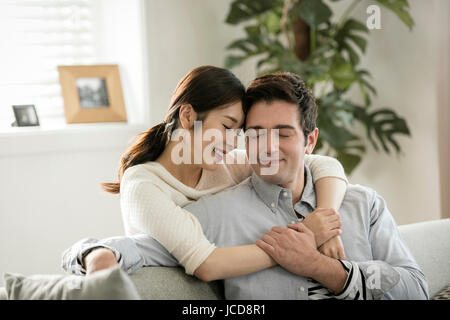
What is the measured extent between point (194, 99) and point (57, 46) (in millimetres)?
1547

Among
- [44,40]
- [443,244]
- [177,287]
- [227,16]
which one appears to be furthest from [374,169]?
[177,287]

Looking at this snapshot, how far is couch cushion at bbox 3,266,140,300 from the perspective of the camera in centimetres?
106

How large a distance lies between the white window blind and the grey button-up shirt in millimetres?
1550

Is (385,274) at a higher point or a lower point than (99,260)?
lower

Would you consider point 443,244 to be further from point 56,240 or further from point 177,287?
point 56,240

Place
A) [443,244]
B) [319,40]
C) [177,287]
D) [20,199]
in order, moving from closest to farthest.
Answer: [177,287]
[443,244]
[20,199]
[319,40]

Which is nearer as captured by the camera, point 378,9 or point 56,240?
point 56,240

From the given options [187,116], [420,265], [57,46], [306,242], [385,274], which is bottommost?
[420,265]

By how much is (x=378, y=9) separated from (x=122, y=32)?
1.35 metres

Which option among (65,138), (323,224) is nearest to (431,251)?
(323,224)

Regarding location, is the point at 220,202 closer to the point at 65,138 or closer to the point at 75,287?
the point at 75,287

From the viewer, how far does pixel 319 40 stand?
295 cm

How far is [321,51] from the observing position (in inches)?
104

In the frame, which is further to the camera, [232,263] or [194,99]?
[194,99]
